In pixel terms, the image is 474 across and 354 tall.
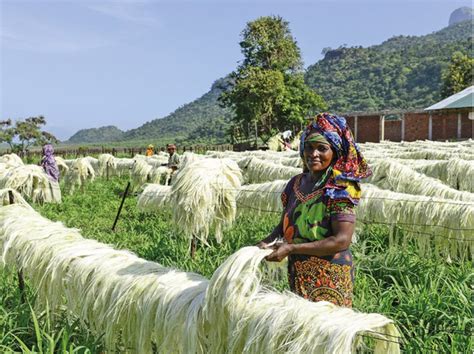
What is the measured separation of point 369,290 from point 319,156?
237cm

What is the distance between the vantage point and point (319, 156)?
2.56m

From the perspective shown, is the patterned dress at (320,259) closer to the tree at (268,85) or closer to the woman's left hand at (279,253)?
the woman's left hand at (279,253)

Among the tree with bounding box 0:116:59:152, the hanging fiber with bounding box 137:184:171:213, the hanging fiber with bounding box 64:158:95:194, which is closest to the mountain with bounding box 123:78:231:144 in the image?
the tree with bounding box 0:116:59:152

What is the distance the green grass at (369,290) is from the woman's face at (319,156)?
1.09m

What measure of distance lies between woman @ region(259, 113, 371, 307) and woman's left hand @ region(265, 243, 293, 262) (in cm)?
12

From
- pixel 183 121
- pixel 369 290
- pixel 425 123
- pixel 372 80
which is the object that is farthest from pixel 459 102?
pixel 183 121

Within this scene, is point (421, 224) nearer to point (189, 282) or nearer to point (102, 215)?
point (189, 282)

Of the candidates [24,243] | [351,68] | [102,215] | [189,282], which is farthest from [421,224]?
[351,68]

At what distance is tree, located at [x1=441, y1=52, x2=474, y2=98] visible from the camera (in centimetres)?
4421

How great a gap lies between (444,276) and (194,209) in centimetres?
296

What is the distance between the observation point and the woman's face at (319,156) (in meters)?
2.55

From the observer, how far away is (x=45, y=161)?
12.4 m

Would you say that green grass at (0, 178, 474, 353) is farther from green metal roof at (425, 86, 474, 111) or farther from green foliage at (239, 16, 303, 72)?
green foliage at (239, 16, 303, 72)

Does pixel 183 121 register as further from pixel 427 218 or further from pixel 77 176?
pixel 427 218
